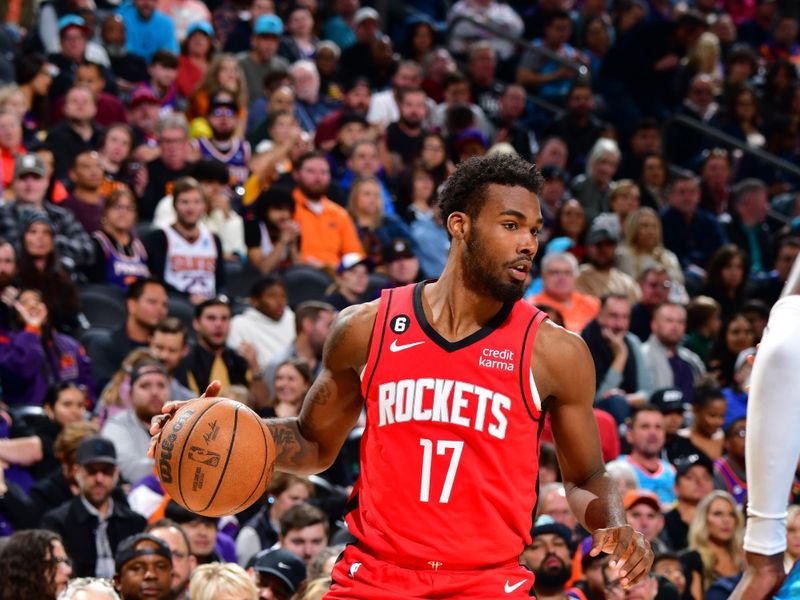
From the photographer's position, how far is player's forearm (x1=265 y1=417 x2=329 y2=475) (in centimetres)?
409

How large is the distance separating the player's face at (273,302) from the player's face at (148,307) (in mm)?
906

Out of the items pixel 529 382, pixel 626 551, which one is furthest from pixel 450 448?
pixel 626 551

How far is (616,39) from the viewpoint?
16.2 metres

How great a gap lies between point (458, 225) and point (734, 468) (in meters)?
5.44

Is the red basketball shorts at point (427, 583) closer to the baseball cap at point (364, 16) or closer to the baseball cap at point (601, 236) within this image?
the baseball cap at point (601, 236)

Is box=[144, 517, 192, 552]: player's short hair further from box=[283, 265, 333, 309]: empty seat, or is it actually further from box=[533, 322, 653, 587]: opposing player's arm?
box=[283, 265, 333, 309]: empty seat

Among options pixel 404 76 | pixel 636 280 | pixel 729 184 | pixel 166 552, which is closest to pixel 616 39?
pixel 729 184

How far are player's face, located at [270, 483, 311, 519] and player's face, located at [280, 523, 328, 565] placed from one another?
0.56 meters

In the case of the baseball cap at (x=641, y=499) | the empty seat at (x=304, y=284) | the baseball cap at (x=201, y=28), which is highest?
the baseball cap at (x=201, y=28)

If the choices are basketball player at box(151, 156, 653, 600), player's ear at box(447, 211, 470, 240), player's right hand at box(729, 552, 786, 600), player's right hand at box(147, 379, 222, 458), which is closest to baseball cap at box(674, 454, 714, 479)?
basketball player at box(151, 156, 653, 600)

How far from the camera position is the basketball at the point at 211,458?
3.81 meters

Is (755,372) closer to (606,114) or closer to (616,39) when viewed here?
(606,114)

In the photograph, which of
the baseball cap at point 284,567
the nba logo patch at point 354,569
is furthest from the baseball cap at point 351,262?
the nba logo patch at point 354,569

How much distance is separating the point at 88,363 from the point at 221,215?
7.39ft
